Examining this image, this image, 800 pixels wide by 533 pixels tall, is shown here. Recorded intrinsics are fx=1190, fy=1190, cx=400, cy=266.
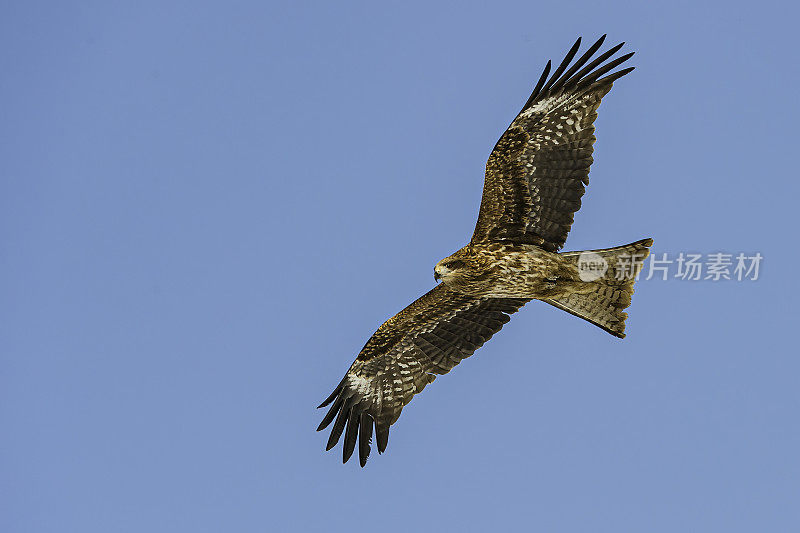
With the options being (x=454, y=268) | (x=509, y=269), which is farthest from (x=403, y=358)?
(x=509, y=269)

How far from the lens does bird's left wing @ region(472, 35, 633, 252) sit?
13.6 m

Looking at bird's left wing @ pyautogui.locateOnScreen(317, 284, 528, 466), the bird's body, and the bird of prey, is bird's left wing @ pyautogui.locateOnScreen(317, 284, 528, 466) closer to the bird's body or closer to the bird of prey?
the bird of prey

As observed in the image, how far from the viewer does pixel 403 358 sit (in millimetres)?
15219

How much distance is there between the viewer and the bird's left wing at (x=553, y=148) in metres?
13.6

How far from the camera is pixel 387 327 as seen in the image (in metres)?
15.1

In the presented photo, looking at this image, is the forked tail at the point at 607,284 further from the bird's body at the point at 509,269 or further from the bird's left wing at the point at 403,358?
the bird's left wing at the point at 403,358

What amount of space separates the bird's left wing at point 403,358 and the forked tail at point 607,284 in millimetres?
848

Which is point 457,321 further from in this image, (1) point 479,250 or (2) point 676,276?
(2) point 676,276

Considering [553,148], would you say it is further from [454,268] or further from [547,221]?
[454,268]

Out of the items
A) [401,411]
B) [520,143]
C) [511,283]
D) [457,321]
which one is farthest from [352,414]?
[520,143]

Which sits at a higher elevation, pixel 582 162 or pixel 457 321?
pixel 582 162

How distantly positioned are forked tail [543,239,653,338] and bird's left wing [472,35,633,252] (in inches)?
19.1

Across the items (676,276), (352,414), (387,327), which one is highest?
(676,276)

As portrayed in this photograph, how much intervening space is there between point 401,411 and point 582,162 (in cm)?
394
